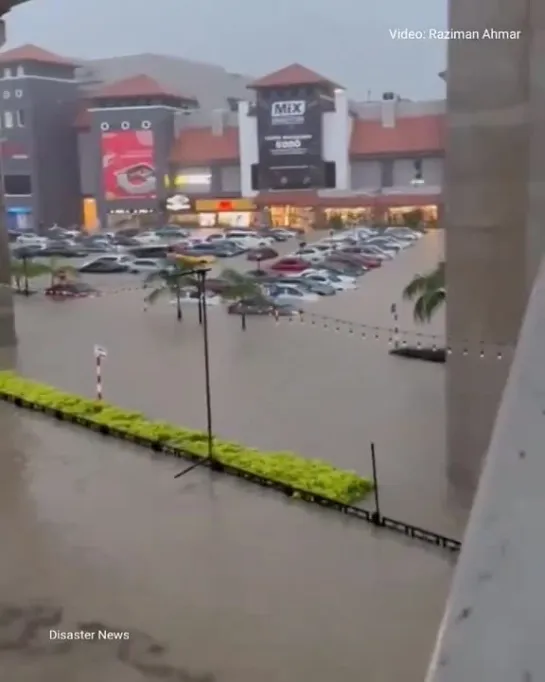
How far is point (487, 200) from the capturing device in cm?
532

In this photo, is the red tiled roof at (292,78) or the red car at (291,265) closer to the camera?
the red car at (291,265)

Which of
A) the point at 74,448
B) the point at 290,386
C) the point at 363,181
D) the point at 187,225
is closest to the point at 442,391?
the point at 290,386

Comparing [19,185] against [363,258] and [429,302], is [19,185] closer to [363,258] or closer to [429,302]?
[363,258]

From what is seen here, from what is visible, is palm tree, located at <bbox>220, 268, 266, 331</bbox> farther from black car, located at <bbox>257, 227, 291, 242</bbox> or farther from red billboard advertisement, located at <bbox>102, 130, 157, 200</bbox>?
red billboard advertisement, located at <bbox>102, 130, 157, 200</bbox>

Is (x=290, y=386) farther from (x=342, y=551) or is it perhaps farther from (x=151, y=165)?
(x=151, y=165)

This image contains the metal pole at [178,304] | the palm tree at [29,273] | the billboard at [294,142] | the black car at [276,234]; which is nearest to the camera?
the metal pole at [178,304]

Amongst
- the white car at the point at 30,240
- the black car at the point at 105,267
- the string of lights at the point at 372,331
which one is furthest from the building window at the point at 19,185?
the string of lights at the point at 372,331

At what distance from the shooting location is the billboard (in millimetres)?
23734

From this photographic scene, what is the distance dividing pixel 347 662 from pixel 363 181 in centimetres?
2103

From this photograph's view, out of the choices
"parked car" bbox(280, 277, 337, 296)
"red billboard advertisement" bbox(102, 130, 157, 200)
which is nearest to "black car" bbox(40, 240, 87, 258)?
"red billboard advertisement" bbox(102, 130, 157, 200)

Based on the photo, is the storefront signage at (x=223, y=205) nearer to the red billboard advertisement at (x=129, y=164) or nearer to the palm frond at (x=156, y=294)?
the red billboard advertisement at (x=129, y=164)

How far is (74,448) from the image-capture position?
6.91 meters

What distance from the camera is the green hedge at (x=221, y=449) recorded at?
5801 millimetres

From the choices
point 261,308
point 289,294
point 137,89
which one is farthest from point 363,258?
point 137,89
